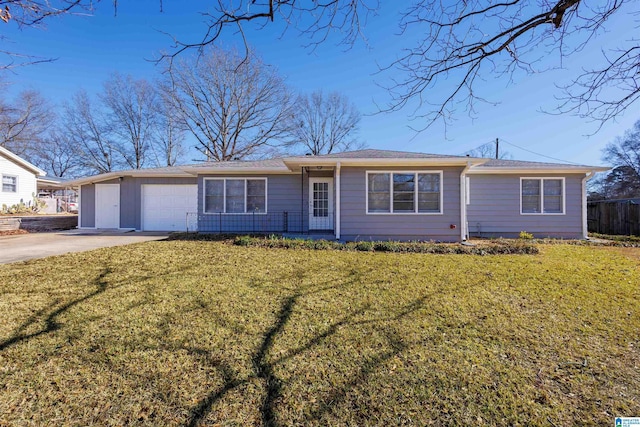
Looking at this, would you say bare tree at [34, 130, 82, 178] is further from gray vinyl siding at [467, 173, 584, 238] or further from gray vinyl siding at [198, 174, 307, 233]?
gray vinyl siding at [467, 173, 584, 238]

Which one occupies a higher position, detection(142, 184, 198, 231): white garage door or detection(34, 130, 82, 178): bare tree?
detection(34, 130, 82, 178): bare tree

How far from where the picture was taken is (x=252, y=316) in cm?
342

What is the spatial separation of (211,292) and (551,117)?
5.45 metres

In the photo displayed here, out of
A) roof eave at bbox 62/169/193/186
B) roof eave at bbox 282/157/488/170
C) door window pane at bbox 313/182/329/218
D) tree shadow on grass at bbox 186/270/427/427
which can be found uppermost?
roof eave at bbox 62/169/193/186

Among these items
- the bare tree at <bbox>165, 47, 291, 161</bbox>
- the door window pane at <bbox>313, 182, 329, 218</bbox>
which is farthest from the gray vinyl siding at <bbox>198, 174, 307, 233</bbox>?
the bare tree at <bbox>165, 47, 291, 161</bbox>

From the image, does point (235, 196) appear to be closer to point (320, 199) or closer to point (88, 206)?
point (320, 199)

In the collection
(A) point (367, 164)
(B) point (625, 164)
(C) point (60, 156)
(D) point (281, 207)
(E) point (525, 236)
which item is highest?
(C) point (60, 156)

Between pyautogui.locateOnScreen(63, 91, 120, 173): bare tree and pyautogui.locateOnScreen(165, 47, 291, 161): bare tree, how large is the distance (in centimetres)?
902

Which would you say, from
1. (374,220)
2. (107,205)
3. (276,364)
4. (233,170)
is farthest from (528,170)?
(107,205)

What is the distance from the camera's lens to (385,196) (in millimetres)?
9109

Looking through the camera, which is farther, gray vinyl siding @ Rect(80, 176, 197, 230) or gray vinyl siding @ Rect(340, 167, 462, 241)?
gray vinyl siding @ Rect(80, 176, 197, 230)

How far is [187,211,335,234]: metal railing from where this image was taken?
1059 cm

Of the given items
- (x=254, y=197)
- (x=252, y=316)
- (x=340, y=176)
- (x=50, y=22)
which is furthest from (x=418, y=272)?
(x=254, y=197)

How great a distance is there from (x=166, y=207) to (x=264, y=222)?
5.78 metres
